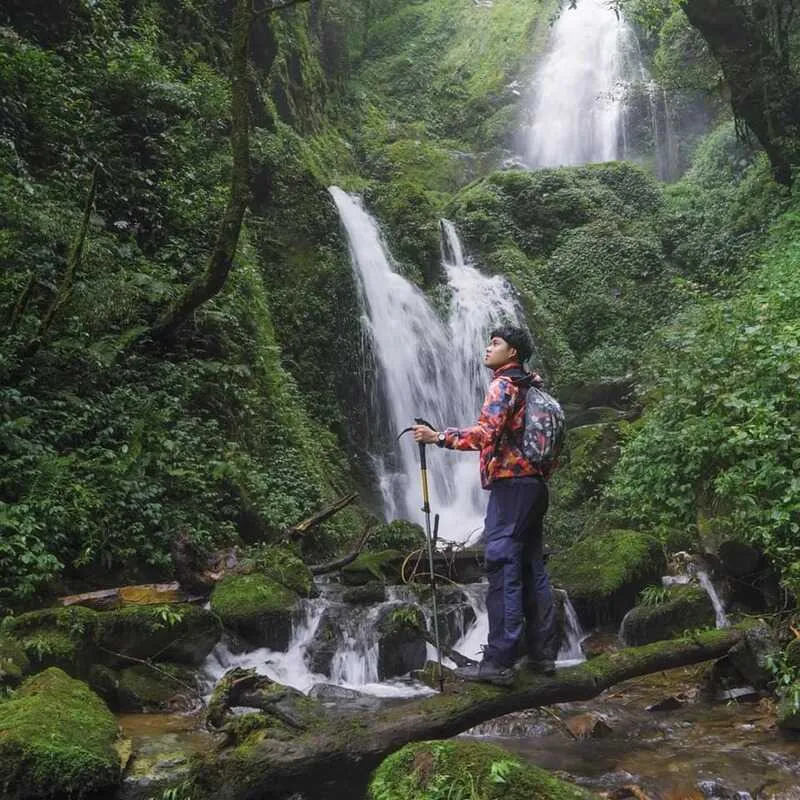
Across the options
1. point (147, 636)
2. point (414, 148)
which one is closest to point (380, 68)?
point (414, 148)

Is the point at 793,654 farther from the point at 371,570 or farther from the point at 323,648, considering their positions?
the point at 371,570

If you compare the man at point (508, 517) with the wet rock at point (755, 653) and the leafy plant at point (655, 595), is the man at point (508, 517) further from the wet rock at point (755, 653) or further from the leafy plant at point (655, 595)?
the leafy plant at point (655, 595)

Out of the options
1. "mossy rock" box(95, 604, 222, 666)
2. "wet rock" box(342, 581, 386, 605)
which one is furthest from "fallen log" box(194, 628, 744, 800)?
"wet rock" box(342, 581, 386, 605)

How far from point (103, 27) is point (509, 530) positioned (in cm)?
1126

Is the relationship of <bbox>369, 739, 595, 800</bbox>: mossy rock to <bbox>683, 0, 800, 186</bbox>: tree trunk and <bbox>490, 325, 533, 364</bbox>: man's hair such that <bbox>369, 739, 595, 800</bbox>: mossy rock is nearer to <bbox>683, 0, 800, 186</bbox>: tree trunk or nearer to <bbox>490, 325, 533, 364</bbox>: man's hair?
<bbox>490, 325, 533, 364</bbox>: man's hair

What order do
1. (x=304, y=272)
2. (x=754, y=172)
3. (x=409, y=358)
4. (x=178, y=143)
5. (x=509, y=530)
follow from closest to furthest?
(x=509, y=530) < (x=178, y=143) < (x=304, y=272) < (x=409, y=358) < (x=754, y=172)

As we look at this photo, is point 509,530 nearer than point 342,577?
Yes

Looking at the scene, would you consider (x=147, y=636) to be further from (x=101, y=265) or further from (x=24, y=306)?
(x=101, y=265)

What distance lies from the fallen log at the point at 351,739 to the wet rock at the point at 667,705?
1.15m

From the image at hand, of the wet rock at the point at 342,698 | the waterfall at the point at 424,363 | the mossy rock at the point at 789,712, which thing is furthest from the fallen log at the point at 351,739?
the waterfall at the point at 424,363

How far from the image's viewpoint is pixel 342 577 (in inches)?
332

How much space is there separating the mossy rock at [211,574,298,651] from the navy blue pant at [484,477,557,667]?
3.12 m

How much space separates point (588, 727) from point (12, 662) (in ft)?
11.4

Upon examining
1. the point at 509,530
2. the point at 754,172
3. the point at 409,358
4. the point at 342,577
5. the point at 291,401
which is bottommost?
the point at 342,577
